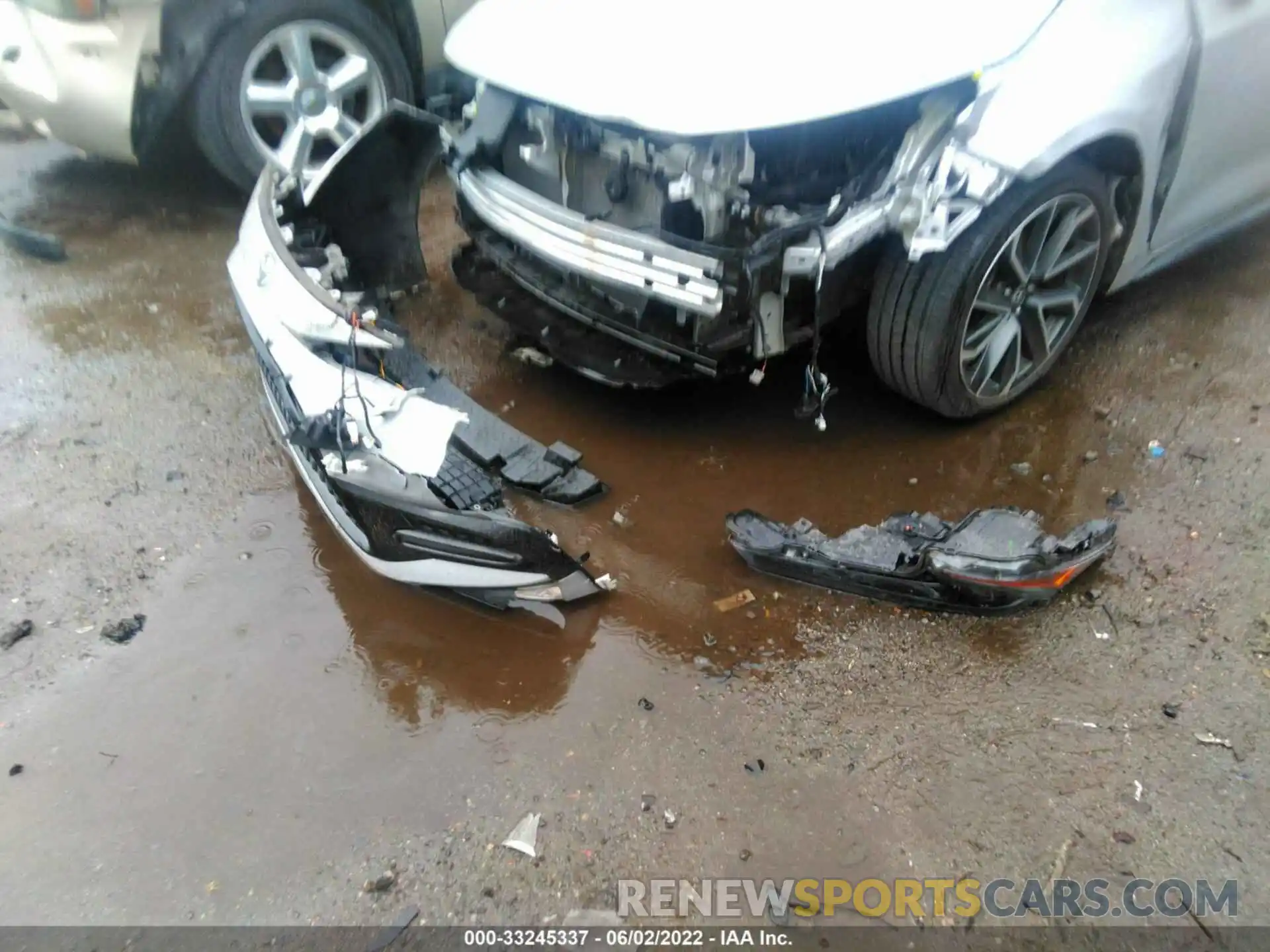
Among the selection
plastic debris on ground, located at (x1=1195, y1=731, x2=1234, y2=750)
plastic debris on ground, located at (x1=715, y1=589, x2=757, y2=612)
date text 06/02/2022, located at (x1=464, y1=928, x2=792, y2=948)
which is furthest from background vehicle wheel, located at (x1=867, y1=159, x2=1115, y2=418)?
date text 06/02/2022, located at (x1=464, y1=928, x2=792, y2=948)

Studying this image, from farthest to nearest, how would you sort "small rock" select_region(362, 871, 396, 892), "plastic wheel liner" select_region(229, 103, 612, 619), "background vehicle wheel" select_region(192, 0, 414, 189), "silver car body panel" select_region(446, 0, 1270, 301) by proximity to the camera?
1. "background vehicle wheel" select_region(192, 0, 414, 189)
2. "silver car body panel" select_region(446, 0, 1270, 301)
3. "plastic wheel liner" select_region(229, 103, 612, 619)
4. "small rock" select_region(362, 871, 396, 892)

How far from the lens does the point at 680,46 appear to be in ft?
8.39

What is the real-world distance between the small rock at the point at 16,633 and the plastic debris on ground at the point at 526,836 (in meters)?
1.69

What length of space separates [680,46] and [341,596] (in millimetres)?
1994

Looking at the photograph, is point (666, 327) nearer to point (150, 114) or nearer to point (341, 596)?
point (341, 596)

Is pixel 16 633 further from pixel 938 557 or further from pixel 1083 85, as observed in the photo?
pixel 1083 85

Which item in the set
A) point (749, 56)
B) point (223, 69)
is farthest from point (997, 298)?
point (223, 69)

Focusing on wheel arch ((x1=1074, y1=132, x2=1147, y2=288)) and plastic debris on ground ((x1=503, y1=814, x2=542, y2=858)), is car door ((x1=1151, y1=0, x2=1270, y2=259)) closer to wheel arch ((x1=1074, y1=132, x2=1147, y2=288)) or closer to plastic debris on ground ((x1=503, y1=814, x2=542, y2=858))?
wheel arch ((x1=1074, y1=132, x2=1147, y2=288))

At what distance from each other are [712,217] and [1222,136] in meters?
2.13

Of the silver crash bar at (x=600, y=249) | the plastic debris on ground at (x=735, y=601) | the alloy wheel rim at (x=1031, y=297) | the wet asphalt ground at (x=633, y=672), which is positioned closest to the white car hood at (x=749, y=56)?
the silver crash bar at (x=600, y=249)

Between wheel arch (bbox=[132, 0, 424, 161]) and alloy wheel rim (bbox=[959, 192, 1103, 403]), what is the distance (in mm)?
3775

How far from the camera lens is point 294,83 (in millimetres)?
4430

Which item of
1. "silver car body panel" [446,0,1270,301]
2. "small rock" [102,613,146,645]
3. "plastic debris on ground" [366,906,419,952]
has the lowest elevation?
"small rock" [102,613,146,645]

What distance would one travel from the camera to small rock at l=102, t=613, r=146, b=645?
8.31 feet
